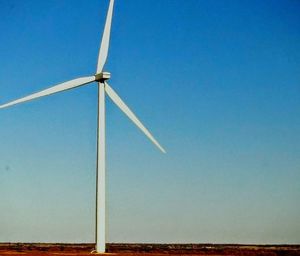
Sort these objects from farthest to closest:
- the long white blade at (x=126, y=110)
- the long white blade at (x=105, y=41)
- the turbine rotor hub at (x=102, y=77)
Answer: the long white blade at (x=105, y=41) < the turbine rotor hub at (x=102, y=77) < the long white blade at (x=126, y=110)

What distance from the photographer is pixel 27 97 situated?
144 ft

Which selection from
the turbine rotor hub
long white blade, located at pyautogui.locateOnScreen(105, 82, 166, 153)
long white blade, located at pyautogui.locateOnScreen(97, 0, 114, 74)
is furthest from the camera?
long white blade, located at pyautogui.locateOnScreen(97, 0, 114, 74)

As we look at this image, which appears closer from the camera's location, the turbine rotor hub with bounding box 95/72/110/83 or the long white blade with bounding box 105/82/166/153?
the long white blade with bounding box 105/82/166/153

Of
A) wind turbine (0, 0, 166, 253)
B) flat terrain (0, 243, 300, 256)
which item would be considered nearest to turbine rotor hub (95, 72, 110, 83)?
wind turbine (0, 0, 166, 253)

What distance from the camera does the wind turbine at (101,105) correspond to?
43.8 m

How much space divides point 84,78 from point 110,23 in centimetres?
554

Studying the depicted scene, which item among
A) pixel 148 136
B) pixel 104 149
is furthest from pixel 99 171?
pixel 148 136

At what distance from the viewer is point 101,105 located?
45.2m

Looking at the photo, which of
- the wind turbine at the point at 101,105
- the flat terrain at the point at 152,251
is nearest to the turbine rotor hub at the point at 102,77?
the wind turbine at the point at 101,105

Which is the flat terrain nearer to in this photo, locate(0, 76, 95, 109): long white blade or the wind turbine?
the wind turbine

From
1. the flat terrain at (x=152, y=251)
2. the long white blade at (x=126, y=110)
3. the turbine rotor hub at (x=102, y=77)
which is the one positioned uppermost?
the turbine rotor hub at (x=102, y=77)

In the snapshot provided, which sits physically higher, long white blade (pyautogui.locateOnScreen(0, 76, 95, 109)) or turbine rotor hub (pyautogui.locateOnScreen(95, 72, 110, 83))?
turbine rotor hub (pyautogui.locateOnScreen(95, 72, 110, 83))

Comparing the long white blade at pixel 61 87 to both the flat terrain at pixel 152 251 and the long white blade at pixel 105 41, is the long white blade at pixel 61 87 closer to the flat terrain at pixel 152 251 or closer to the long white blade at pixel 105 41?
the long white blade at pixel 105 41

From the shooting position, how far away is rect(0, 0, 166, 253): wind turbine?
43.8 meters
